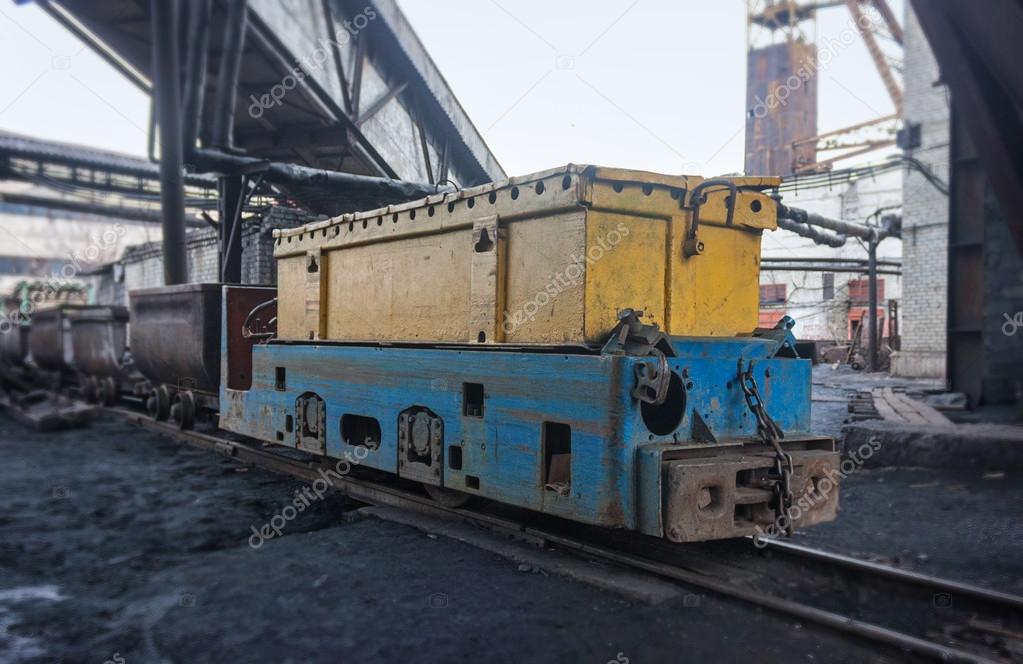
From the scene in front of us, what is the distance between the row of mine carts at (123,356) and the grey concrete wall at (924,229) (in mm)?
15883

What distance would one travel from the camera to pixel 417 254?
4.68 metres

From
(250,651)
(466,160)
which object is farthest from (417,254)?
(466,160)

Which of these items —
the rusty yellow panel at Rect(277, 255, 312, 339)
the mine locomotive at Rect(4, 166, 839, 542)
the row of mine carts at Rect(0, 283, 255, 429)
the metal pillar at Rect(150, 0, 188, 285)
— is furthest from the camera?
the metal pillar at Rect(150, 0, 188, 285)

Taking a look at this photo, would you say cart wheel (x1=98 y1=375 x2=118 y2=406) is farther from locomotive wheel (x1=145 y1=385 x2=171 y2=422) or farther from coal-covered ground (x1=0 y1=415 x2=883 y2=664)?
coal-covered ground (x1=0 y1=415 x2=883 y2=664)

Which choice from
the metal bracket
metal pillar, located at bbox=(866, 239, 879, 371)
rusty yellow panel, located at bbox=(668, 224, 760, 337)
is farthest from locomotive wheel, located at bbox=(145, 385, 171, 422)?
metal pillar, located at bbox=(866, 239, 879, 371)

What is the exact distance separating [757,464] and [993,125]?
6007mm

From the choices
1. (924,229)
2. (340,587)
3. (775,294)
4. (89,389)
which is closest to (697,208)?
(340,587)

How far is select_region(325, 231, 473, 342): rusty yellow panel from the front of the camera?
438cm

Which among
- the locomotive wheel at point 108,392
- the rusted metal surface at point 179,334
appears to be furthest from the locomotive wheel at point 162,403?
the locomotive wheel at point 108,392

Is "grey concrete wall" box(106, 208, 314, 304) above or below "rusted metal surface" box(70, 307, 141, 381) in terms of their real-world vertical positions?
above

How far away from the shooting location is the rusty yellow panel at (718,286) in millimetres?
4062

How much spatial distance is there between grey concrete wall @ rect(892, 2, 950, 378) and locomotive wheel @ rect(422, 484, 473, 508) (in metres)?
15.9

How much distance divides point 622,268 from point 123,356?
9939mm

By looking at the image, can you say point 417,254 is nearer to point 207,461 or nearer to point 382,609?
point 382,609
